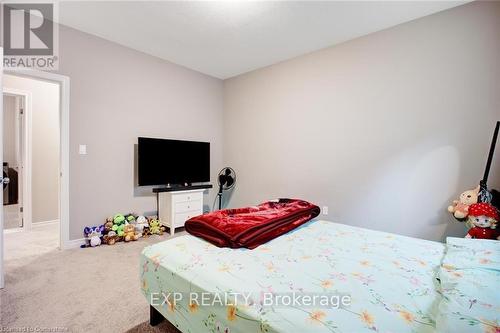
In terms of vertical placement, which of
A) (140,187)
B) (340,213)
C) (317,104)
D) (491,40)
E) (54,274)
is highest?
(491,40)

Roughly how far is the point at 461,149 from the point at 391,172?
66 cm

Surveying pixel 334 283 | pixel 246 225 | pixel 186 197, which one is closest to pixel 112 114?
pixel 186 197

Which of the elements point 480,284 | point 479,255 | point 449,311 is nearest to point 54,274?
point 449,311

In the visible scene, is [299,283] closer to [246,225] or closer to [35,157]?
[246,225]

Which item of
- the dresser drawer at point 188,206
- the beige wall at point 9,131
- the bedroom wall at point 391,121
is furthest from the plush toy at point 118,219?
the beige wall at point 9,131

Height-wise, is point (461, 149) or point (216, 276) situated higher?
point (461, 149)

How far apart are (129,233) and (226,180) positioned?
5.87ft

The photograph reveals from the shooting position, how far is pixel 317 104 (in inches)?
134

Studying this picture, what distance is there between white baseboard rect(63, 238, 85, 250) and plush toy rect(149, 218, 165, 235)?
81 cm

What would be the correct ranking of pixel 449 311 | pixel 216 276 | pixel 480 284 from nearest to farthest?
1. pixel 449 311
2. pixel 480 284
3. pixel 216 276

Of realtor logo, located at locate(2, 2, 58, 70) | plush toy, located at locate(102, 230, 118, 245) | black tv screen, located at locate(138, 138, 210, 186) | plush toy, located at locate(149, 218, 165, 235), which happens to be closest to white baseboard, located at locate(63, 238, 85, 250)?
plush toy, located at locate(102, 230, 118, 245)

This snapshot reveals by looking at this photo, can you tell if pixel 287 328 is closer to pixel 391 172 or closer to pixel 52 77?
pixel 391 172

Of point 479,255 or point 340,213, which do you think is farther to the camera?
point 340,213

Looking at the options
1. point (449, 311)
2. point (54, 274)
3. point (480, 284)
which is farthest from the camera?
point (54, 274)
